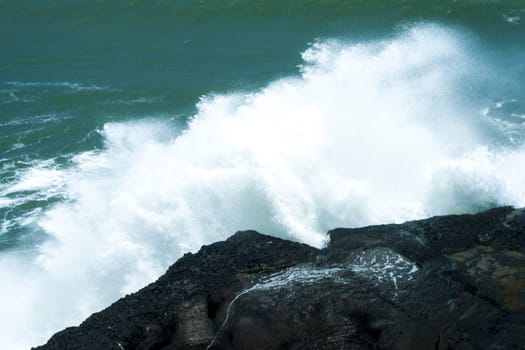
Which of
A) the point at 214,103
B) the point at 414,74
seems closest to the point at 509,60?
the point at 414,74

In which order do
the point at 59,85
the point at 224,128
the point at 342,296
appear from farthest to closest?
the point at 59,85, the point at 224,128, the point at 342,296

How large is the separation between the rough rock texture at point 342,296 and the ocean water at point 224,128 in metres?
6.93

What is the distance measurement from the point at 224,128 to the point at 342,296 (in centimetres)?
1597

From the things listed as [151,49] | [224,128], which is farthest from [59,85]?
[224,128]

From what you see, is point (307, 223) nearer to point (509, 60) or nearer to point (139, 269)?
point (139, 269)

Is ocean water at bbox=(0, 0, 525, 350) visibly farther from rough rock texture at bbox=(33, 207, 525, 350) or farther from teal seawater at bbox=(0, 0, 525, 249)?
rough rock texture at bbox=(33, 207, 525, 350)

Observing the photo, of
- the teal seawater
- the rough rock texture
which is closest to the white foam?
the teal seawater

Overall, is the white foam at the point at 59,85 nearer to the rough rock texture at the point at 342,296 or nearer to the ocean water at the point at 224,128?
the ocean water at the point at 224,128

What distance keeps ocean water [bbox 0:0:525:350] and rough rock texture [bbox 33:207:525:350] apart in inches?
273

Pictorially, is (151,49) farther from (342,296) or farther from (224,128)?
(342,296)

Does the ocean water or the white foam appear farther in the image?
the white foam

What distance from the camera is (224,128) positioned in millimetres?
28297

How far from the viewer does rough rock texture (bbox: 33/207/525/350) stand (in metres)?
12.9

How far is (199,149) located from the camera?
26797 millimetres
